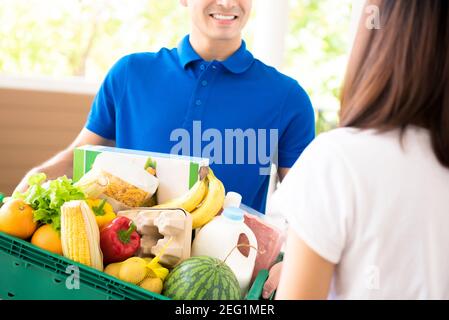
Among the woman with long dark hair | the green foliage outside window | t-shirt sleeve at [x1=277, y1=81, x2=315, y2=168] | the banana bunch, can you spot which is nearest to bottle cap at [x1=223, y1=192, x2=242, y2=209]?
the banana bunch

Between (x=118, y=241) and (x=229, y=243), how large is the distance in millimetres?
216

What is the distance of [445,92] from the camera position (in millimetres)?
951

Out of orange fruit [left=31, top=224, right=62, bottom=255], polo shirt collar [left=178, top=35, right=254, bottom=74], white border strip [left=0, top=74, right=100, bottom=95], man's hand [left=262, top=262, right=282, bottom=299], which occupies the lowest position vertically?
white border strip [left=0, top=74, right=100, bottom=95]

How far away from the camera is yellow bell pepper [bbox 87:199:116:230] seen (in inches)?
49.9

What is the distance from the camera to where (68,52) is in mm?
4551

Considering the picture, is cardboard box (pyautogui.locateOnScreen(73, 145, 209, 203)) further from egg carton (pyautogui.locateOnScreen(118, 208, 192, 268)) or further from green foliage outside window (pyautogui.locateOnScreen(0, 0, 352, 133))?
green foliage outside window (pyautogui.locateOnScreen(0, 0, 352, 133))

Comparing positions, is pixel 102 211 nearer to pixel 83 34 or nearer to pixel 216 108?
pixel 216 108

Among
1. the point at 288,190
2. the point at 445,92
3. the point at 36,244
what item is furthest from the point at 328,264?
the point at 36,244

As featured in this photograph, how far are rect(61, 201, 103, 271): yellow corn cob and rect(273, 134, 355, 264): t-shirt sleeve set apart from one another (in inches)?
16.2

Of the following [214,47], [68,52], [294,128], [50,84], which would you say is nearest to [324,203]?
[294,128]

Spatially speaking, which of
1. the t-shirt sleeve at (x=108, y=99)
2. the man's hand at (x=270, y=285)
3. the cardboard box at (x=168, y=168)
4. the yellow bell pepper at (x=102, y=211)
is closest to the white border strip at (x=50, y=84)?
the t-shirt sleeve at (x=108, y=99)

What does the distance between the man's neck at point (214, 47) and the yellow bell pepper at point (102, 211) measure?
860 mm

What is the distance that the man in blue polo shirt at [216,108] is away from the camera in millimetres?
1978
